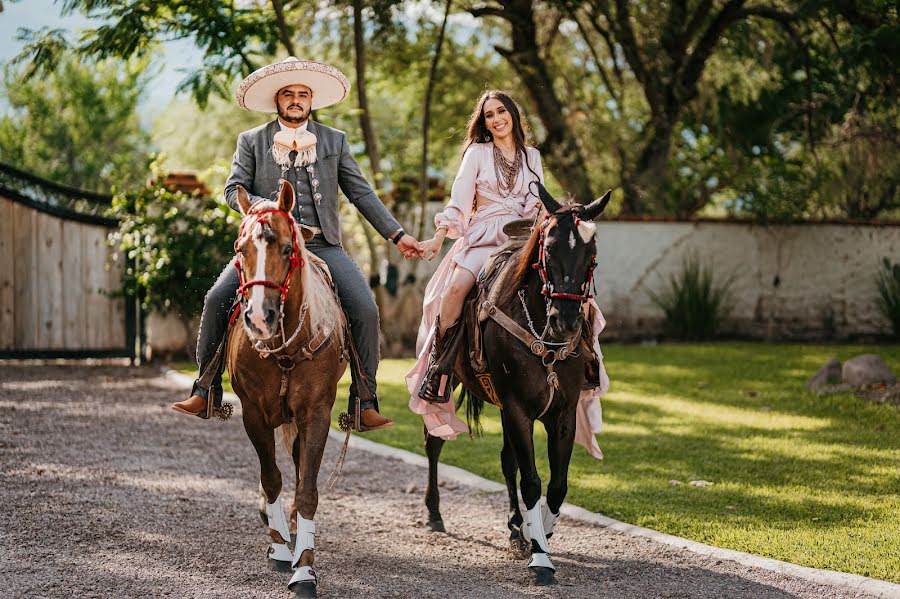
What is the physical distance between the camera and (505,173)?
5871mm

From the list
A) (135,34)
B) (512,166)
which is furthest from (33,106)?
(512,166)

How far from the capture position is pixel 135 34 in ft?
38.4

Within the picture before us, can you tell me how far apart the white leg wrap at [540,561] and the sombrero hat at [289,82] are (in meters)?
2.77

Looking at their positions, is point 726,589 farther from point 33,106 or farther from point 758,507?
point 33,106

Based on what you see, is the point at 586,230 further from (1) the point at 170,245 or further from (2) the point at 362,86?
(2) the point at 362,86

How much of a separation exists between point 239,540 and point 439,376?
1.49m

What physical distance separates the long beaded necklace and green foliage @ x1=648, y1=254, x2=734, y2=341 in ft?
35.0

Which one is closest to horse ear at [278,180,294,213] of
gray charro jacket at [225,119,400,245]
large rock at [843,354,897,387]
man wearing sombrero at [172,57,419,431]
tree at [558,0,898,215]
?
man wearing sombrero at [172,57,419,431]

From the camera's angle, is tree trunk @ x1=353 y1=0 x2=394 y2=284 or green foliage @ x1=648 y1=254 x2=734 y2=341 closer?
tree trunk @ x1=353 y1=0 x2=394 y2=284

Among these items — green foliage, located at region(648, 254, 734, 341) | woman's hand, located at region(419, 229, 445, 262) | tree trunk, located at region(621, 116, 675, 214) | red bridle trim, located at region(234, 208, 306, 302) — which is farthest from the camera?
tree trunk, located at region(621, 116, 675, 214)

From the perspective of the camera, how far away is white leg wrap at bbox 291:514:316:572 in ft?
15.5

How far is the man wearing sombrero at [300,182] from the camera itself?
5152 mm

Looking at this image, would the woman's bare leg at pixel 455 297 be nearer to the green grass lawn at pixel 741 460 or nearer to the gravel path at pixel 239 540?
the gravel path at pixel 239 540

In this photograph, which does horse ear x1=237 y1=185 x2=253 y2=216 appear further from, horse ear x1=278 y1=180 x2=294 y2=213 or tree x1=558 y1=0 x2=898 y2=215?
tree x1=558 y1=0 x2=898 y2=215
